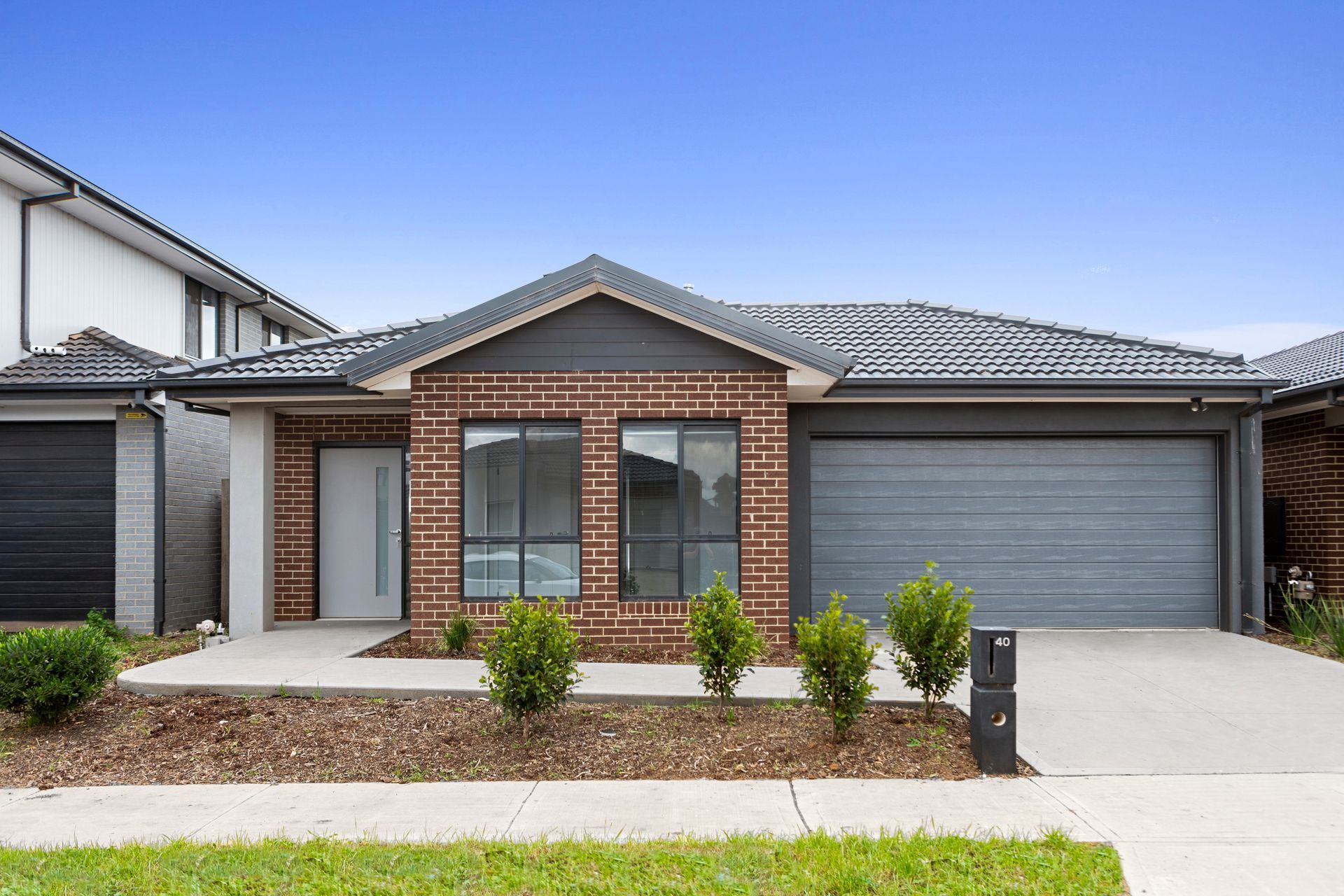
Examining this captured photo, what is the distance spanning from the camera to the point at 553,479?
9.62 meters

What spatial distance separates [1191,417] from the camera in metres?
10.9

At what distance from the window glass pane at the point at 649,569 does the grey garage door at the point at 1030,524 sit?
7.65 feet

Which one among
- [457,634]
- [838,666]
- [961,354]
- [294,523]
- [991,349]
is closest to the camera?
[838,666]

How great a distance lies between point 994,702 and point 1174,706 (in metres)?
2.73

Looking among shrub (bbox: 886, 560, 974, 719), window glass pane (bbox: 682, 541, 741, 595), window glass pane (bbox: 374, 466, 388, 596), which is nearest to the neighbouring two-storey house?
window glass pane (bbox: 374, 466, 388, 596)

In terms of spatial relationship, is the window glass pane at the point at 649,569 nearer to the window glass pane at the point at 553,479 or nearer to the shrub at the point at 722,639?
the window glass pane at the point at 553,479

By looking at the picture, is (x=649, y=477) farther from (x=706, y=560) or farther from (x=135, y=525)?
(x=135, y=525)

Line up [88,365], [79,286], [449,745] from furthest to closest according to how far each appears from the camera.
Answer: [79,286]
[88,365]
[449,745]

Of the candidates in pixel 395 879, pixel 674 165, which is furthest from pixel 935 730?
pixel 674 165

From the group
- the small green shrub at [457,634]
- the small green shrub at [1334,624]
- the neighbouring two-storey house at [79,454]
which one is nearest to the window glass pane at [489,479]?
the small green shrub at [457,634]

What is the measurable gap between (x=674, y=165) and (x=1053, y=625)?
13.3 metres

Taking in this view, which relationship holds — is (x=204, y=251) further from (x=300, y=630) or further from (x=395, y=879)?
(x=395, y=879)

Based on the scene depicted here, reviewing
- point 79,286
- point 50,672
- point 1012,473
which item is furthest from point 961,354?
point 79,286

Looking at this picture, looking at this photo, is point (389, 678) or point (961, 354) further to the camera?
point (961, 354)
